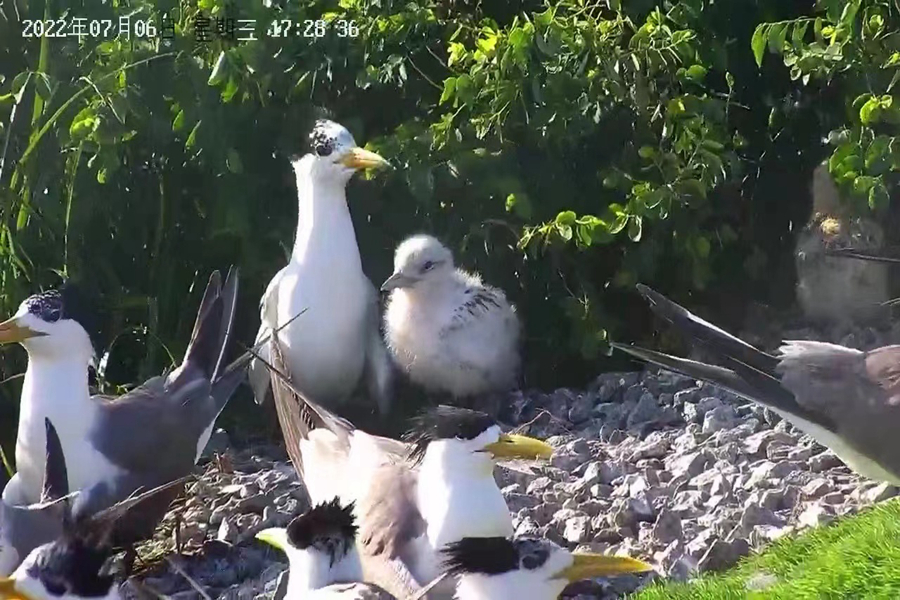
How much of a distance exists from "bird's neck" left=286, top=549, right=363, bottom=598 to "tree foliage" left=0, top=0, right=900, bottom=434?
1.89 ft

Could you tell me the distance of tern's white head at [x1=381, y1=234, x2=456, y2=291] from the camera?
261 cm

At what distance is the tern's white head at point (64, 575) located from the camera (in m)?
2.42

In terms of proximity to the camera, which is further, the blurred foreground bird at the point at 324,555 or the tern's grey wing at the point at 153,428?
the tern's grey wing at the point at 153,428

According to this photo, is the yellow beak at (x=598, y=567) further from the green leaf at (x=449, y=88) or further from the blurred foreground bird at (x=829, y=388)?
the green leaf at (x=449, y=88)

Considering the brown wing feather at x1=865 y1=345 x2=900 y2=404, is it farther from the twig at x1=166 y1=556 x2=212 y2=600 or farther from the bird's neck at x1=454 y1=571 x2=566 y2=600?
the twig at x1=166 y1=556 x2=212 y2=600

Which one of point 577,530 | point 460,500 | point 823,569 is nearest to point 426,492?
point 460,500

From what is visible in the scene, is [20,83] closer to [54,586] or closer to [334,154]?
[334,154]

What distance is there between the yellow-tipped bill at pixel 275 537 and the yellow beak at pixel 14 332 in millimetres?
641

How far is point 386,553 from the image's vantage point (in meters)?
2.41

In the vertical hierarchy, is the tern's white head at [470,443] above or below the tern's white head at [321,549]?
above

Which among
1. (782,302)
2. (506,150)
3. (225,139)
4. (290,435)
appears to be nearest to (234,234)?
(225,139)

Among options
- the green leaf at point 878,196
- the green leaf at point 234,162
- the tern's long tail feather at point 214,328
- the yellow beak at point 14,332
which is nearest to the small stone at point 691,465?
the green leaf at point 878,196

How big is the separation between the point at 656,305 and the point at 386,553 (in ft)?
2.53

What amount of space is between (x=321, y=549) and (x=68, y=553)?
53cm
